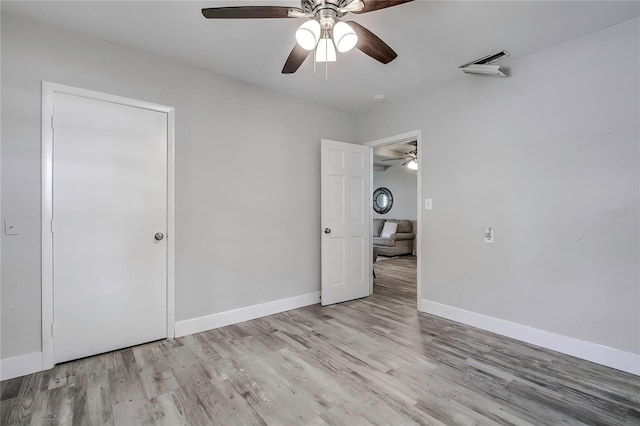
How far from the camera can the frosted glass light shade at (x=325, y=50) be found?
2024 mm

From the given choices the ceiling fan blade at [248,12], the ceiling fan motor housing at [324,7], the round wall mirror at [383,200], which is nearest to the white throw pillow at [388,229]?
the round wall mirror at [383,200]

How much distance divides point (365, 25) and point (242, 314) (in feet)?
9.65

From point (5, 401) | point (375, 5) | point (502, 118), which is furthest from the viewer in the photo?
point (502, 118)

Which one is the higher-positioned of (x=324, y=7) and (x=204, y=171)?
(x=324, y=7)

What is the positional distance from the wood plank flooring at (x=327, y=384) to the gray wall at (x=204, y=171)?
0.54m

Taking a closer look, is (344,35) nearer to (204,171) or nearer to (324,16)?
(324,16)

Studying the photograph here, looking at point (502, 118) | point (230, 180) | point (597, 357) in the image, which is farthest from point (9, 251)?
point (597, 357)

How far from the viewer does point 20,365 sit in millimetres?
2104

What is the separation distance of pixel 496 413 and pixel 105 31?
12.6ft

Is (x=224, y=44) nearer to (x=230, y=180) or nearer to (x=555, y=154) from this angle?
(x=230, y=180)

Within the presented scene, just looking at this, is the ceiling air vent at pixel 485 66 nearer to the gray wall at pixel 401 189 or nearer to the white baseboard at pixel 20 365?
the white baseboard at pixel 20 365

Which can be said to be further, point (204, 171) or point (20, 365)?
point (204, 171)

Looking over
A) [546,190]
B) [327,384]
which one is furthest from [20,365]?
[546,190]

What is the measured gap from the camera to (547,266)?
2.55 metres
